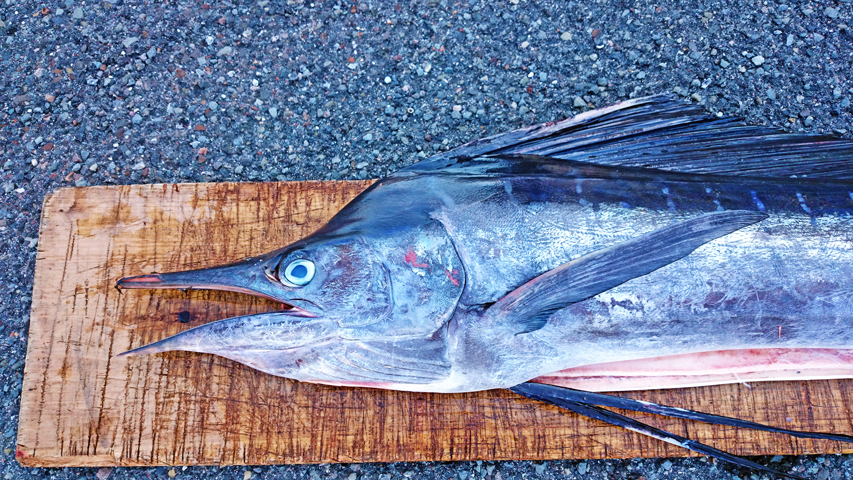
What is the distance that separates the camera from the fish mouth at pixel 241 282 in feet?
6.72

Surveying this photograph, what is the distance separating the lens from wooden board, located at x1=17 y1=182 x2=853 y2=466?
2367 mm

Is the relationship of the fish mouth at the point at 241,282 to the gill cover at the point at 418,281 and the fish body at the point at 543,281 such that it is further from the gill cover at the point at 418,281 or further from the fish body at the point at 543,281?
the gill cover at the point at 418,281

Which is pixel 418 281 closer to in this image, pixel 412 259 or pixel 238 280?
pixel 412 259

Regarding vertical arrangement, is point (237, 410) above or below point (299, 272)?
below

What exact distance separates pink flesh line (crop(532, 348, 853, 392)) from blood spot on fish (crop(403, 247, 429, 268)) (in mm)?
778

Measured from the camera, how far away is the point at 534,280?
1998 mm

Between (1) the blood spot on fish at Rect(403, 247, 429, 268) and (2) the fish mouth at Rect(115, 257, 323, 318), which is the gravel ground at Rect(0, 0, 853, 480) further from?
(1) the blood spot on fish at Rect(403, 247, 429, 268)

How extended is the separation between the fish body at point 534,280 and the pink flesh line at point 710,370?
0.48 ft

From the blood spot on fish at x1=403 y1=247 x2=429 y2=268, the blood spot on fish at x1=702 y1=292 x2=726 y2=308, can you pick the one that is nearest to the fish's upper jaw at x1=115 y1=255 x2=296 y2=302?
the blood spot on fish at x1=403 y1=247 x2=429 y2=268

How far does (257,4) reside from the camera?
3.25 meters

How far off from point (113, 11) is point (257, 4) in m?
0.84

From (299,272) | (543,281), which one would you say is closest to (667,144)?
(543,281)

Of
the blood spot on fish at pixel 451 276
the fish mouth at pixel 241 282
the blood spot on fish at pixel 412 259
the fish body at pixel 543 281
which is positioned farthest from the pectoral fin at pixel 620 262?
the fish mouth at pixel 241 282

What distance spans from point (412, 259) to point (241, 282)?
65cm
